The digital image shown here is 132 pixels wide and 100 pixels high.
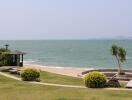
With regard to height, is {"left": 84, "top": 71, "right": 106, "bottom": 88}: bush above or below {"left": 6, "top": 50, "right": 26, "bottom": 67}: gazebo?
below

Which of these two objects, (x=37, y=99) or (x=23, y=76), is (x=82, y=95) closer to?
(x=37, y=99)

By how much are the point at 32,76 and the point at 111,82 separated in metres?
7.32

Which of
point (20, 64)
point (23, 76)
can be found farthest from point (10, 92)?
point (20, 64)

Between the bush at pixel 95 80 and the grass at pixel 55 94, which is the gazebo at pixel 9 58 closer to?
the grass at pixel 55 94

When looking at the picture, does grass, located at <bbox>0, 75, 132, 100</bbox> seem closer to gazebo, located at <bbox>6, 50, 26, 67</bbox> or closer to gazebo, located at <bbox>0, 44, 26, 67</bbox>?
gazebo, located at <bbox>0, 44, 26, 67</bbox>

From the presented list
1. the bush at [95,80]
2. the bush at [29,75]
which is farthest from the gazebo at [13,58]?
the bush at [95,80]

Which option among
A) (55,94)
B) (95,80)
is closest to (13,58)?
(95,80)

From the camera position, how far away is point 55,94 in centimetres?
2247

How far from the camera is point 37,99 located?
20.9 m

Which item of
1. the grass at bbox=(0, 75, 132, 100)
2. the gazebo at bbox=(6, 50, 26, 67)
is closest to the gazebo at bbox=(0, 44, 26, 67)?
the gazebo at bbox=(6, 50, 26, 67)

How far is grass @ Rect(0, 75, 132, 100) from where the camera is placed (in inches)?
838

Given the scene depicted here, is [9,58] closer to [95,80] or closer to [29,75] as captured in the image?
[29,75]

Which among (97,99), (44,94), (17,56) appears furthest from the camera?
(17,56)

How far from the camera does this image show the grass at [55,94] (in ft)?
69.8
